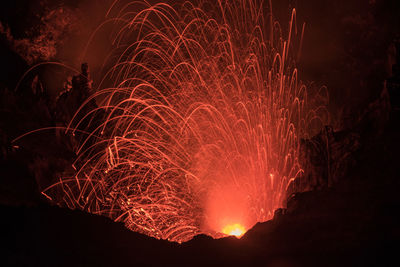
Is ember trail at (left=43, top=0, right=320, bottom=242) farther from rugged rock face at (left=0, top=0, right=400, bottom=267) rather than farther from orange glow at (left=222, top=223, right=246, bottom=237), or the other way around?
rugged rock face at (left=0, top=0, right=400, bottom=267)

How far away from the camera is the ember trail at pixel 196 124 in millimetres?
14188

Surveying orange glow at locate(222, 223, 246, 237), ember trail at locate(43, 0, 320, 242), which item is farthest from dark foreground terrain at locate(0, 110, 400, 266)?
ember trail at locate(43, 0, 320, 242)

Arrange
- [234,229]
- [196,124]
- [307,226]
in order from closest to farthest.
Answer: [307,226]
[234,229]
[196,124]

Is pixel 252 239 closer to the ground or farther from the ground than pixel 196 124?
closer to the ground

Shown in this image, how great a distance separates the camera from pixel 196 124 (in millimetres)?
15133

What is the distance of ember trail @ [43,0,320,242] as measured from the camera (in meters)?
14.2

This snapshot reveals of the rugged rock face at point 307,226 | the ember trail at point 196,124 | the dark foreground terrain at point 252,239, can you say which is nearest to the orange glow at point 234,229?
the ember trail at point 196,124

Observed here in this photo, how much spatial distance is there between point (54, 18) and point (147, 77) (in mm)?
5738

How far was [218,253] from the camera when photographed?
517 centimetres

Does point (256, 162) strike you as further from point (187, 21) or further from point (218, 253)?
point (218, 253)

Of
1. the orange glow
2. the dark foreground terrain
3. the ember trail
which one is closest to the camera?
the dark foreground terrain

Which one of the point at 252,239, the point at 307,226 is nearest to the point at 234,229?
the point at 307,226

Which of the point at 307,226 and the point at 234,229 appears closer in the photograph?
the point at 307,226

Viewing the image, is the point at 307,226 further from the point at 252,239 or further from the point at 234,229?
the point at 234,229
